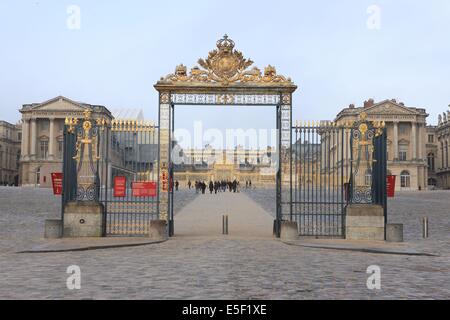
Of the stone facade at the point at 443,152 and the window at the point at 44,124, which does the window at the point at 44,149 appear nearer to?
the window at the point at 44,124

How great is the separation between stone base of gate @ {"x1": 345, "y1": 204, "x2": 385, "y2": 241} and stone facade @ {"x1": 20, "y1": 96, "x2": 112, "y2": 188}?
78.6m

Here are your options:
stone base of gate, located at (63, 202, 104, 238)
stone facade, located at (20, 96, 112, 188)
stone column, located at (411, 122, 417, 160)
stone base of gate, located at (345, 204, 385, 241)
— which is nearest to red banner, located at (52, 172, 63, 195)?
stone base of gate, located at (63, 202, 104, 238)

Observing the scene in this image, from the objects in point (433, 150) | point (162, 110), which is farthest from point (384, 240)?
point (433, 150)

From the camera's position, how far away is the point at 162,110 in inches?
616

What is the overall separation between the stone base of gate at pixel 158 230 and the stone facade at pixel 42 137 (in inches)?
3035

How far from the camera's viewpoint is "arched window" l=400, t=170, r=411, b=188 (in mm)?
89881

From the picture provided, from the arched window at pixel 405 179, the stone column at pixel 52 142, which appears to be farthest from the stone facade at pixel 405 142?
the stone column at pixel 52 142

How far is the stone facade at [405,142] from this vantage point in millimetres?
88875

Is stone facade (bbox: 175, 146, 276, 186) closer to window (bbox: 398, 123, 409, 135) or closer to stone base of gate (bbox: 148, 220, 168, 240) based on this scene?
window (bbox: 398, 123, 409, 135)

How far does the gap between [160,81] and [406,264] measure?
26.5 feet

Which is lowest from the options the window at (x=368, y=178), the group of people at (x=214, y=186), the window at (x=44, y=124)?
the group of people at (x=214, y=186)

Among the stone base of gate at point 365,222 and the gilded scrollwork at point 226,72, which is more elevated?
the gilded scrollwork at point 226,72

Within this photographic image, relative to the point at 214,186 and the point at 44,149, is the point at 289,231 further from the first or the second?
the point at 44,149

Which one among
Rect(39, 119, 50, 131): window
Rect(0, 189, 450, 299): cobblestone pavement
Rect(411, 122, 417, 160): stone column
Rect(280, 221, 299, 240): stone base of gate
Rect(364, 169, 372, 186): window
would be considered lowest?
Rect(0, 189, 450, 299): cobblestone pavement
